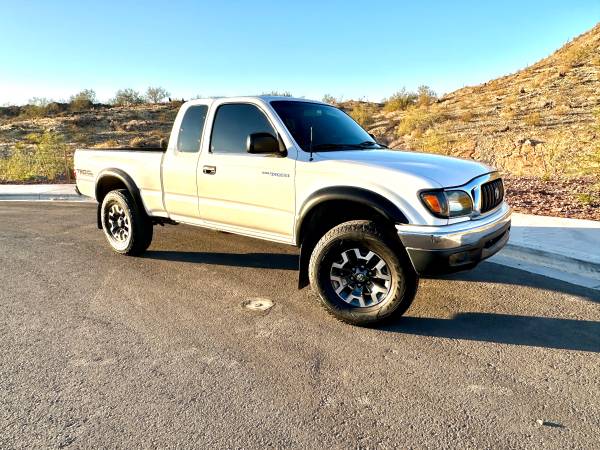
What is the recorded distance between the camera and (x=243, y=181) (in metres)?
4.22

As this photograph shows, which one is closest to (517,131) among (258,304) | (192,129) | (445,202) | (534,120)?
(534,120)

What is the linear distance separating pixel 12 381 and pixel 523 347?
366cm

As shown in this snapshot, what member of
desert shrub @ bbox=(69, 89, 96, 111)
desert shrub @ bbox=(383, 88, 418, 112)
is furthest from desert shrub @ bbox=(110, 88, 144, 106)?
desert shrub @ bbox=(383, 88, 418, 112)

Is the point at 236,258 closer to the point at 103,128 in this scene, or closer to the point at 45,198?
the point at 45,198

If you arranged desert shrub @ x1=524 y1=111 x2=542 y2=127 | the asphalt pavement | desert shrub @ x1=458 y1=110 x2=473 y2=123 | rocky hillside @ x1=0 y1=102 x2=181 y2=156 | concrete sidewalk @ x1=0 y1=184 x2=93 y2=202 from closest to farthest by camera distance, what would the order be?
the asphalt pavement < concrete sidewalk @ x1=0 y1=184 x2=93 y2=202 < desert shrub @ x1=524 y1=111 x2=542 y2=127 < desert shrub @ x1=458 y1=110 x2=473 y2=123 < rocky hillside @ x1=0 y1=102 x2=181 y2=156

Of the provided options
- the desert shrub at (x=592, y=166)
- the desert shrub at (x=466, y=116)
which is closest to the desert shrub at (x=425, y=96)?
the desert shrub at (x=466, y=116)

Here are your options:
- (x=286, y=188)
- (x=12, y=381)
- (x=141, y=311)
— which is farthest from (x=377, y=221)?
(x=12, y=381)

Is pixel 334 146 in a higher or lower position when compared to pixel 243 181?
higher

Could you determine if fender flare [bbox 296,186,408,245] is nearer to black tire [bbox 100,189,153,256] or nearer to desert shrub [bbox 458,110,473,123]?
black tire [bbox 100,189,153,256]

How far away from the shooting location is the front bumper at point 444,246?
3.14 m

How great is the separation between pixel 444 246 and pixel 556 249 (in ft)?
9.38

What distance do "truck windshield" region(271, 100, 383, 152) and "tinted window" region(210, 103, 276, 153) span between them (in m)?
0.22

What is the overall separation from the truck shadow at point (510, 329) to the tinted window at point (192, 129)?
2954 mm

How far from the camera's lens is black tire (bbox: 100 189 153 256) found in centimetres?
538
